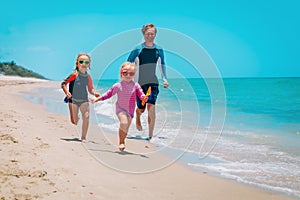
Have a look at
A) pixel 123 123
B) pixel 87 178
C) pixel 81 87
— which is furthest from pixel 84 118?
pixel 87 178

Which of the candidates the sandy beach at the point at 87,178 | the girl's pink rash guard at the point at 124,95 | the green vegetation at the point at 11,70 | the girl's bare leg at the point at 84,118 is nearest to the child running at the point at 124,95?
the girl's pink rash guard at the point at 124,95

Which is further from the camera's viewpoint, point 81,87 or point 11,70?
point 11,70

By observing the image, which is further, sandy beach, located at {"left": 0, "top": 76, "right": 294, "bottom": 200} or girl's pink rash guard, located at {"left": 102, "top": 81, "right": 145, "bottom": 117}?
girl's pink rash guard, located at {"left": 102, "top": 81, "right": 145, "bottom": 117}

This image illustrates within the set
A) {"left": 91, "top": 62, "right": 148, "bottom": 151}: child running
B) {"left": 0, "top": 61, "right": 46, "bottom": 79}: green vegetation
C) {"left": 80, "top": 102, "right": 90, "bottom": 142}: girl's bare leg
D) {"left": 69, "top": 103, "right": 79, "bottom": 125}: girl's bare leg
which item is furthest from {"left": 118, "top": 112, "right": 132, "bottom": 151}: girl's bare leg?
{"left": 0, "top": 61, "right": 46, "bottom": 79}: green vegetation

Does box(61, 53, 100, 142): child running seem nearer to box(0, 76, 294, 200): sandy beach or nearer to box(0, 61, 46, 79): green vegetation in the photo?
box(0, 76, 294, 200): sandy beach

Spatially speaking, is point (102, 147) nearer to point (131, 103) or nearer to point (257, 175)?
point (131, 103)

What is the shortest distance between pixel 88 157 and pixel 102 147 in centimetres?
89

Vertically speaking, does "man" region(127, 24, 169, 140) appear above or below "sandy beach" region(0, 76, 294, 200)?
above

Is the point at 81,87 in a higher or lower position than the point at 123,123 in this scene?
higher

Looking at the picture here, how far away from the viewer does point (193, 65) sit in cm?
493

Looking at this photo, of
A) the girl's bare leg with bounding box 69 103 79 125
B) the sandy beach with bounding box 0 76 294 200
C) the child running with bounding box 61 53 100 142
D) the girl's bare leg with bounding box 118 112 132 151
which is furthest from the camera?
the girl's bare leg with bounding box 69 103 79 125

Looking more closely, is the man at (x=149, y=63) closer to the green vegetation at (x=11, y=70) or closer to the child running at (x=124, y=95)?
the child running at (x=124, y=95)

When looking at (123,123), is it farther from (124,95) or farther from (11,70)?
(11,70)

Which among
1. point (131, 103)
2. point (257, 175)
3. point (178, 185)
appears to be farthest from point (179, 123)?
point (178, 185)
